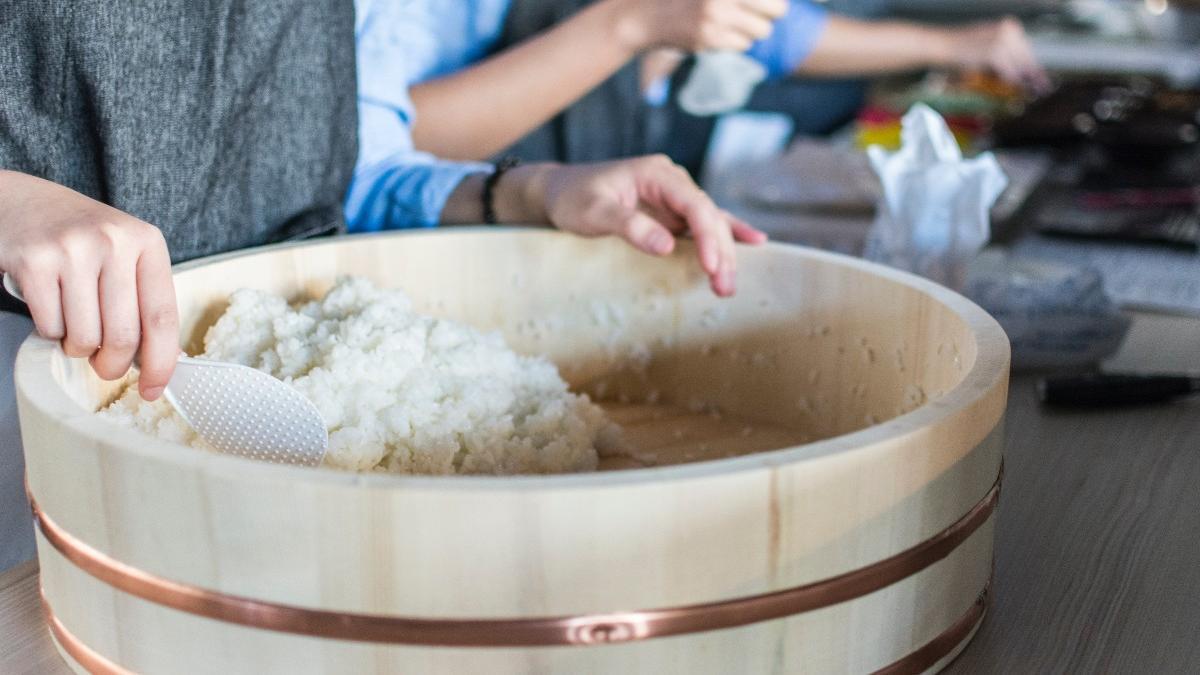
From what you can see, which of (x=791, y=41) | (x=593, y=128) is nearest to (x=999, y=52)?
(x=791, y=41)

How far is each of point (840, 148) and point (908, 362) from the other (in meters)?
1.31

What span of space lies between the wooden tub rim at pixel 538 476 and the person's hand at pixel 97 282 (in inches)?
1.0

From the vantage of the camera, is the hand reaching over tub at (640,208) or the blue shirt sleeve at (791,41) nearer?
the hand reaching over tub at (640,208)

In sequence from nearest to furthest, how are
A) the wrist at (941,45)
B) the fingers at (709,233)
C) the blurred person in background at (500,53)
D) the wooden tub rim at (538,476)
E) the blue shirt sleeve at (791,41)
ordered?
the wooden tub rim at (538,476) < the fingers at (709,233) < the blurred person in background at (500,53) < the blue shirt sleeve at (791,41) < the wrist at (941,45)

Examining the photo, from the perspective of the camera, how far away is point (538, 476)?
570 mm

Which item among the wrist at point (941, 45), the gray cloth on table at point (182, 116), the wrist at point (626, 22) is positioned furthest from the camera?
the wrist at point (941, 45)

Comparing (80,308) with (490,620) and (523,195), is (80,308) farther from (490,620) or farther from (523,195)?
(523,195)

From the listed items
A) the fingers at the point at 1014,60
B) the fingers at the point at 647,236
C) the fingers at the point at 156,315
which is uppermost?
the fingers at the point at 156,315

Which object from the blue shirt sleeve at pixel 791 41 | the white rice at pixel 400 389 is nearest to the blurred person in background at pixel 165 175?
the white rice at pixel 400 389

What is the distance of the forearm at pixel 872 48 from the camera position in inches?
93.6

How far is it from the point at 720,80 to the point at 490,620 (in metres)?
1.49

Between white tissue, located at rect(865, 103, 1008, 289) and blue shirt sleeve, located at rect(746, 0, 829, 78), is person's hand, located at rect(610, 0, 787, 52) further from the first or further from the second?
blue shirt sleeve, located at rect(746, 0, 829, 78)

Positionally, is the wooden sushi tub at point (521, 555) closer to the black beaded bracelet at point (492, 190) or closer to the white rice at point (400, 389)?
the white rice at point (400, 389)

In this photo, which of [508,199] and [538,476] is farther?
[508,199]
